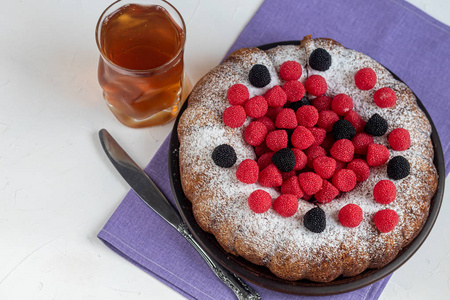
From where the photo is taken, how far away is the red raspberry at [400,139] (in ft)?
5.06

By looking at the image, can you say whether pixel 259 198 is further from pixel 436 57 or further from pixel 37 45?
pixel 37 45

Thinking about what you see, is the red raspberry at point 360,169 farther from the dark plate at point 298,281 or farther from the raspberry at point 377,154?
the dark plate at point 298,281

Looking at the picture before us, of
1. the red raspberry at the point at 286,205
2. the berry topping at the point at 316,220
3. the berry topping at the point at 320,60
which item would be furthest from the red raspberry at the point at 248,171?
the berry topping at the point at 320,60

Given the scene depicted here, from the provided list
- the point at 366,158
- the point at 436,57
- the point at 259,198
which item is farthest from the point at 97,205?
the point at 436,57

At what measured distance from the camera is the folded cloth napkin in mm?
1794

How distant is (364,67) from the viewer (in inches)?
66.4

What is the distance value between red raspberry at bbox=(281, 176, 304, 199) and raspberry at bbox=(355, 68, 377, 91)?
1.38 feet

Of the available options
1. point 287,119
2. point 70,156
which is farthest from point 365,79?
point 70,156

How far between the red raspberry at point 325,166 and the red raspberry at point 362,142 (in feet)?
0.39

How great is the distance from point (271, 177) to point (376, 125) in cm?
40

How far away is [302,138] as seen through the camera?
1541mm

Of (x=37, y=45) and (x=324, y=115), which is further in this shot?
(x=37, y=45)

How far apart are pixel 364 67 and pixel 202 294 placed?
1053 millimetres

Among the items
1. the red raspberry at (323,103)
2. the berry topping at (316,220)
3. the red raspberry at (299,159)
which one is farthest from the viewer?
the red raspberry at (323,103)
